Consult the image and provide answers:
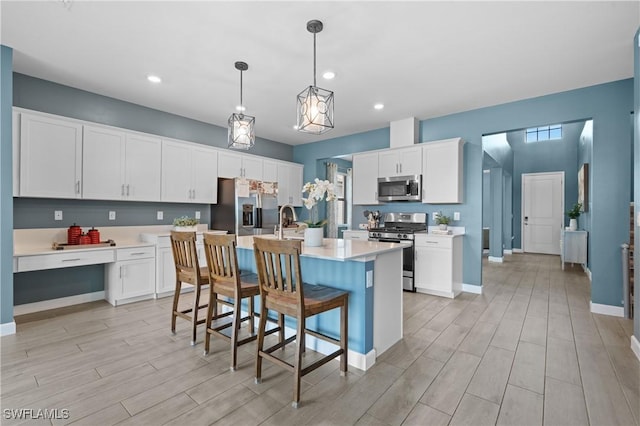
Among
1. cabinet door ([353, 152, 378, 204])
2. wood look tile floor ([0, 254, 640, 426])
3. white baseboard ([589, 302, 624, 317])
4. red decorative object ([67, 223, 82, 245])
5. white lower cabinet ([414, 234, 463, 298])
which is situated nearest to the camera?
wood look tile floor ([0, 254, 640, 426])

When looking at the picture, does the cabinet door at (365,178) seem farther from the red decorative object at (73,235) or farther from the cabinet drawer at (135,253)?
the red decorative object at (73,235)

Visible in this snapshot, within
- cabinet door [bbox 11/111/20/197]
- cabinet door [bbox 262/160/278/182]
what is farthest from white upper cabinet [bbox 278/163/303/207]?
cabinet door [bbox 11/111/20/197]

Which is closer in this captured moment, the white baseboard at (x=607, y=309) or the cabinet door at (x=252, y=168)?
the white baseboard at (x=607, y=309)

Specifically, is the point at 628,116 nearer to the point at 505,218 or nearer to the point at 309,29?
the point at 309,29

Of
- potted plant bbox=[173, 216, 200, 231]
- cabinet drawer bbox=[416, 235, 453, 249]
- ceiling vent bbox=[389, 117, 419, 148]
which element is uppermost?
ceiling vent bbox=[389, 117, 419, 148]

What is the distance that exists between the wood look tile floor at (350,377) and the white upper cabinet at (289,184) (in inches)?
138

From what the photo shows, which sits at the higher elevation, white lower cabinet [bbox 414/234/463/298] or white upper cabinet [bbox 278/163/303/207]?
white upper cabinet [bbox 278/163/303/207]

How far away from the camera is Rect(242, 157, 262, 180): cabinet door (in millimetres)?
5613

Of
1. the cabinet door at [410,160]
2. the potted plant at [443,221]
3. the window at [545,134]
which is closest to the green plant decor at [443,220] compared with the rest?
the potted plant at [443,221]

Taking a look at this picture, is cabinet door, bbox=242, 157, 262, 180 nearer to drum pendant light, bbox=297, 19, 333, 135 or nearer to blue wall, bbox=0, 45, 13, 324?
blue wall, bbox=0, 45, 13, 324

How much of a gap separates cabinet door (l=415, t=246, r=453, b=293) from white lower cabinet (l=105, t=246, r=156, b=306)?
149 inches

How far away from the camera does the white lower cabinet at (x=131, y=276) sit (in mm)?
3891

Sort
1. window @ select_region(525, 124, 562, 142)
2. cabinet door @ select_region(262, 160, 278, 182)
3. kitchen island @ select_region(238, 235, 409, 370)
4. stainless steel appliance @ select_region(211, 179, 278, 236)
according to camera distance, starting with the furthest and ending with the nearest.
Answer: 1. window @ select_region(525, 124, 562, 142)
2. cabinet door @ select_region(262, 160, 278, 182)
3. stainless steel appliance @ select_region(211, 179, 278, 236)
4. kitchen island @ select_region(238, 235, 409, 370)

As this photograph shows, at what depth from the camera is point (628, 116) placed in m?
3.58
